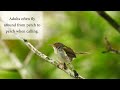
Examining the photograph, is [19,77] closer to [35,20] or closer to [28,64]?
[28,64]

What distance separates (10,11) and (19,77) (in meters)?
0.39

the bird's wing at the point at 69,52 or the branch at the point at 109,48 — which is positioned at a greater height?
the bird's wing at the point at 69,52

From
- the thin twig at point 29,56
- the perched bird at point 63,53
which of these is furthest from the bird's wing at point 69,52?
the thin twig at point 29,56

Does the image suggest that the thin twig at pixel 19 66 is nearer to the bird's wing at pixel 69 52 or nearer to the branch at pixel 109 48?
the bird's wing at pixel 69 52

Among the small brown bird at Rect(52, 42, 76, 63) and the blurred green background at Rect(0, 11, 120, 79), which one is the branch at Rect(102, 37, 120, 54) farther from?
the small brown bird at Rect(52, 42, 76, 63)

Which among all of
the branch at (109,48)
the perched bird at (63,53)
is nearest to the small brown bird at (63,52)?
the perched bird at (63,53)

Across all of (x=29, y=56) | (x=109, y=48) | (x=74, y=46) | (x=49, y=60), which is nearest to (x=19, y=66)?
(x=29, y=56)

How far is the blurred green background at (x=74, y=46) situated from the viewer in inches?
74.5

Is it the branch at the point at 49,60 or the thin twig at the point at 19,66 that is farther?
the thin twig at the point at 19,66

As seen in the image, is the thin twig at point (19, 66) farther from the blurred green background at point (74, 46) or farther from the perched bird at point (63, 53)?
the perched bird at point (63, 53)

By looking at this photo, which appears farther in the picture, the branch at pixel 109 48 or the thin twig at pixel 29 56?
the thin twig at pixel 29 56
